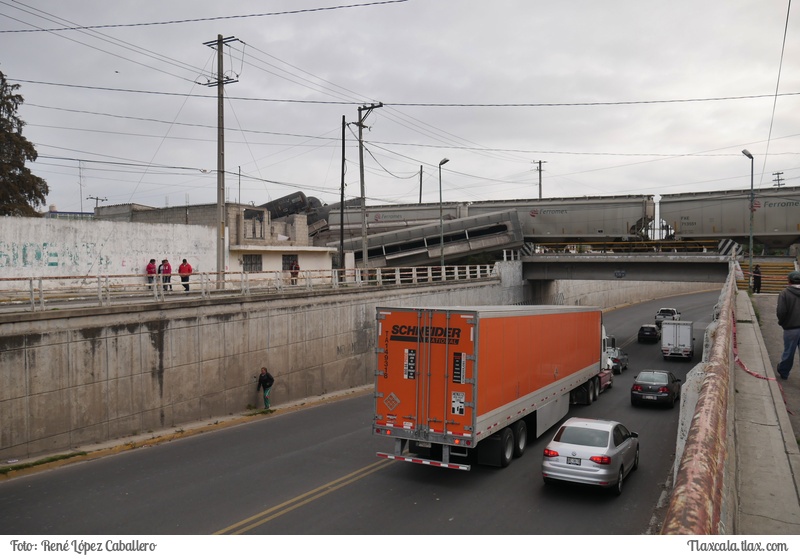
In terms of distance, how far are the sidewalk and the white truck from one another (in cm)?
2219

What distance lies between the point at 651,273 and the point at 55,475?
43.0 meters

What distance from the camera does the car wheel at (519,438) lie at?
14469 mm

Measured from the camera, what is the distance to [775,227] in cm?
4031

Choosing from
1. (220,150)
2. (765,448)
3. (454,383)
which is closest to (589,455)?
(454,383)

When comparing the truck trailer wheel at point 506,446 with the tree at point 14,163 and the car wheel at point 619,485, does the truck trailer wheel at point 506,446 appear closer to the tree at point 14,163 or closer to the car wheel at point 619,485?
the car wheel at point 619,485

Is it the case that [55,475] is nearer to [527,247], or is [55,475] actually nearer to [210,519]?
[210,519]

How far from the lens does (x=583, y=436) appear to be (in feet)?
39.4

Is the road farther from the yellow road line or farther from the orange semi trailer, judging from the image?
the orange semi trailer

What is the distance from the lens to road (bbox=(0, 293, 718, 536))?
9.94 m

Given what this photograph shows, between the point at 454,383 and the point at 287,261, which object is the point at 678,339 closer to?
the point at 287,261

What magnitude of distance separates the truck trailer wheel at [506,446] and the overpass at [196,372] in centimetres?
472

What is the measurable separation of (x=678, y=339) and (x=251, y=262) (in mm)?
25340

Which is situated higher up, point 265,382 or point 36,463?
point 265,382

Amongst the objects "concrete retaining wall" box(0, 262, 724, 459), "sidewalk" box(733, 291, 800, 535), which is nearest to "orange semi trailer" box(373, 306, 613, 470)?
"sidewalk" box(733, 291, 800, 535)
